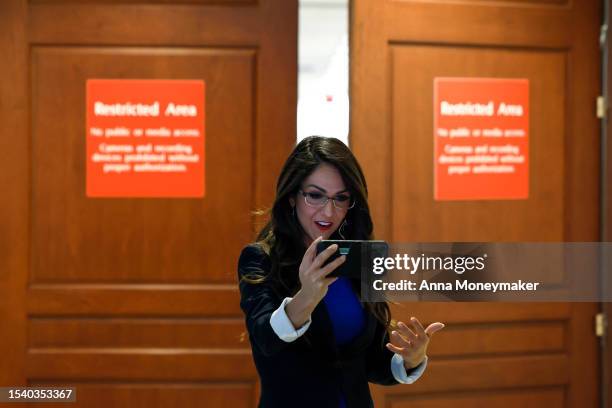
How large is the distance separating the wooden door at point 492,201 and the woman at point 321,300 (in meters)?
1.24

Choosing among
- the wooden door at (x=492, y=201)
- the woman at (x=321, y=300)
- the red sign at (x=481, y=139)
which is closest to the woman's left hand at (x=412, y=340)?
the woman at (x=321, y=300)

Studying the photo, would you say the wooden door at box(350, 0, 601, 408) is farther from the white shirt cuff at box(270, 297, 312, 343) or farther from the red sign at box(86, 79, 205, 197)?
the white shirt cuff at box(270, 297, 312, 343)

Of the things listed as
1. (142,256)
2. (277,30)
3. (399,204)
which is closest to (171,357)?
(142,256)

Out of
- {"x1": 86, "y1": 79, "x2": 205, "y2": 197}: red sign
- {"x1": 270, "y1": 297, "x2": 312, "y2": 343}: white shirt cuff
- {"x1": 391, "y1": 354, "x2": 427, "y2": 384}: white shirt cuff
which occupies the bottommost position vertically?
{"x1": 391, "y1": 354, "x2": 427, "y2": 384}: white shirt cuff

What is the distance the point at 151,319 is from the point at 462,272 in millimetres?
1655

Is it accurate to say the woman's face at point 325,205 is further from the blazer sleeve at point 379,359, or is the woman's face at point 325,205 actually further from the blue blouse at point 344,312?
the blazer sleeve at point 379,359

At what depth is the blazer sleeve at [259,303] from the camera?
4.05 ft

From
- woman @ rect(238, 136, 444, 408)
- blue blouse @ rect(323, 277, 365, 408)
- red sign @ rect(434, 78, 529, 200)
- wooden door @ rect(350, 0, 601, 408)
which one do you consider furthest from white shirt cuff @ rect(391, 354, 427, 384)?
red sign @ rect(434, 78, 529, 200)

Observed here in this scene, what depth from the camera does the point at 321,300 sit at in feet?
4.49

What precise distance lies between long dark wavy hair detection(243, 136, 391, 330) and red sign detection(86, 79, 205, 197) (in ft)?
4.25

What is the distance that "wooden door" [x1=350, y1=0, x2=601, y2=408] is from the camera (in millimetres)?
2631

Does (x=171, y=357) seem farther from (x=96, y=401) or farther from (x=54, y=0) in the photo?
(x=54, y=0)

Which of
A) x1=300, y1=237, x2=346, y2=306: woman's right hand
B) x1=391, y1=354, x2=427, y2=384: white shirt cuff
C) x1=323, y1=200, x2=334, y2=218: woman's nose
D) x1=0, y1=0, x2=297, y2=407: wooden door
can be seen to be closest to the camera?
x1=300, y1=237, x2=346, y2=306: woman's right hand

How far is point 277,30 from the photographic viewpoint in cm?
265
